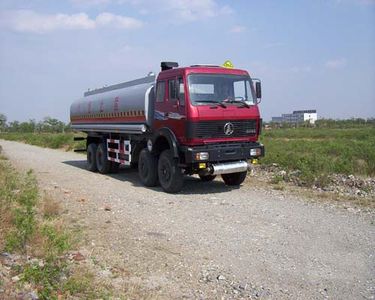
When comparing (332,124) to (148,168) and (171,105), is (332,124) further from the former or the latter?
(171,105)

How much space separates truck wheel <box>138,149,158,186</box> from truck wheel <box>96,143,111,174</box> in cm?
346

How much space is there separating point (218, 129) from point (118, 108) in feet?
14.4

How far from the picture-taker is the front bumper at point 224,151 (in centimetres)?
1038

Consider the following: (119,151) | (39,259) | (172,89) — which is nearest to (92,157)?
(119,151)

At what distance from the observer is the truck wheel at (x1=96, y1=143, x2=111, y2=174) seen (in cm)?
1573

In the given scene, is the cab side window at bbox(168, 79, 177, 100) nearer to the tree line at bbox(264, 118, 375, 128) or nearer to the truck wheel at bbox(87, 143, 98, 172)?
the truck wheel at bbox(87, 143, 98, 172)

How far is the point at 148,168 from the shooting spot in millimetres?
12172

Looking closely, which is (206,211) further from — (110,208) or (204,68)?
(204,68)

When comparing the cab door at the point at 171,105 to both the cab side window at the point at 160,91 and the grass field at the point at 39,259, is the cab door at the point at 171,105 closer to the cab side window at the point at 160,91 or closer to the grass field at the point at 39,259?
the cab side window at the point at 160,91

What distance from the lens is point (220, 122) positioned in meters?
10.7

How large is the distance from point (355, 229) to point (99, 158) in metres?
10.7

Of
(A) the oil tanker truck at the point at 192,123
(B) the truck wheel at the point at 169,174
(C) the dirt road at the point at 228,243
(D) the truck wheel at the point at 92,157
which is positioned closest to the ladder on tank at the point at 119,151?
(A) the oil tanker truck at the point at 192,123

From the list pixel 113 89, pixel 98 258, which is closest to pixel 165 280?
pixel 98 258

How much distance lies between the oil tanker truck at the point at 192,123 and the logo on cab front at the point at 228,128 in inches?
0.9
